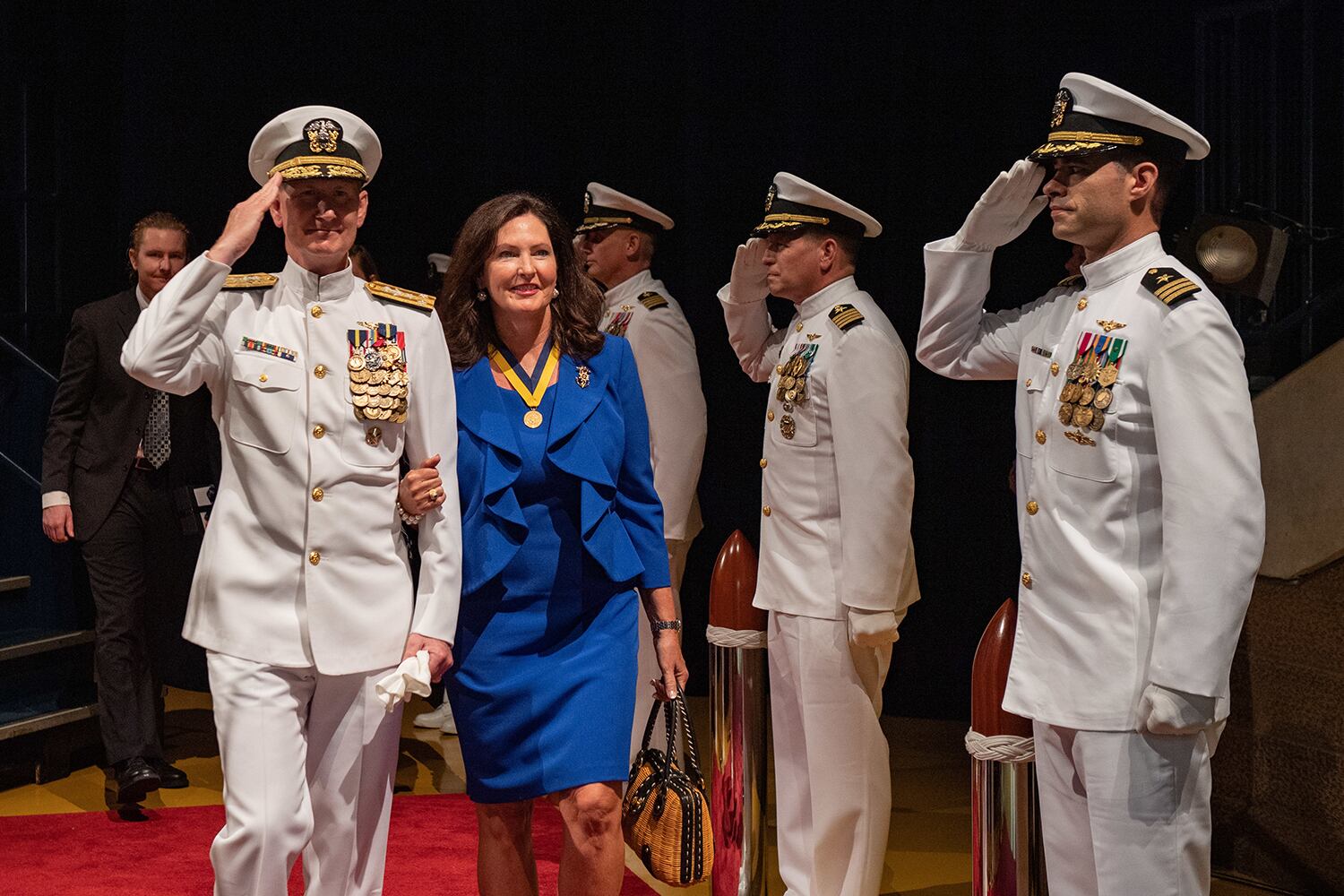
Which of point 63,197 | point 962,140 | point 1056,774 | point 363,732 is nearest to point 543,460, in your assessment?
point 363,732

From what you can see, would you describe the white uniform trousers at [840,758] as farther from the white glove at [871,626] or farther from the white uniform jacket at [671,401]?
the white uniform jacket at [671,401]

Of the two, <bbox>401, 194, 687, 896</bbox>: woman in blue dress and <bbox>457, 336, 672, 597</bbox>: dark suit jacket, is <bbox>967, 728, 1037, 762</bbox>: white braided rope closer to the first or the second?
<bbox>401, 194, 687, 896</bbox>: woman in blue dress

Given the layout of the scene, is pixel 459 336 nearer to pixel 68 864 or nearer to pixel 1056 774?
pixel 1056 774

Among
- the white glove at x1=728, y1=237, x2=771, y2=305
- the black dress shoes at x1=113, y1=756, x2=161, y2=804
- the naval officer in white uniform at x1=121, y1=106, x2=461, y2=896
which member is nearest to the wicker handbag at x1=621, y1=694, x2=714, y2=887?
the naval officer in white uniform at x1=121, y1=106, x2=461, y2=896

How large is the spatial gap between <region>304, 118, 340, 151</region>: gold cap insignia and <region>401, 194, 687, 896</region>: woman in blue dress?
36 cm

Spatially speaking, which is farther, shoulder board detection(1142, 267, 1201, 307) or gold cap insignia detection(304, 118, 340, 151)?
gold cap insignia detection(304, 118, 340, 151)

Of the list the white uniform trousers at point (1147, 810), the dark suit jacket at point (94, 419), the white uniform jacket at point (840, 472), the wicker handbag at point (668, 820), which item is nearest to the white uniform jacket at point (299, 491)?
the wicker handbag at point (668, 820)

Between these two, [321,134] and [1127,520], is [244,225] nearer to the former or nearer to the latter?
[321,134]

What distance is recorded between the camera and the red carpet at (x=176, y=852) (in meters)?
4.35

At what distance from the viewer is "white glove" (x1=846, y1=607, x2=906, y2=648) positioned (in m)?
3.61

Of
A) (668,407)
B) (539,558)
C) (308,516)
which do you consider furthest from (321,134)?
(668,407)

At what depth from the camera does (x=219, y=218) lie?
7562mm

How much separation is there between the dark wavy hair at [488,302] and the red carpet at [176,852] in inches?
69.7

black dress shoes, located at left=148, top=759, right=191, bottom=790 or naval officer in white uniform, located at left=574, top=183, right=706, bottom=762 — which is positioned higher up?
naval officer in white uniform, located at left=574, top=183, right=706, bottom=762
